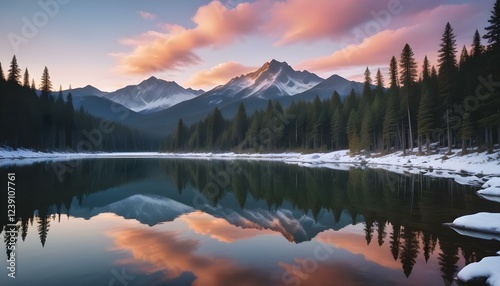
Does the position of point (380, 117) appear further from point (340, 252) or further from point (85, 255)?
point (85, 255)

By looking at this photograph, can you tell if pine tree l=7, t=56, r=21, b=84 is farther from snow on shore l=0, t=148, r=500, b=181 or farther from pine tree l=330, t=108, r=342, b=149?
pine tree l=330, t=108, r=342, b=149

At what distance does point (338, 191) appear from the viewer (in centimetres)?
2664

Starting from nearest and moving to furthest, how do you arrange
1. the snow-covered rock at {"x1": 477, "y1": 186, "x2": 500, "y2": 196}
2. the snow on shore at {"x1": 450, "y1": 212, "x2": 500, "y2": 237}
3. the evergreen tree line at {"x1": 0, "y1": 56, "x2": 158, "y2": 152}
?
the snow on shore at {"x1": 450, "y1": 212, "x2": 500, "y2": 237}, the snow-covered rock at {"x1": 477, "y1": 186, "x2": 500, "y2": 196}, the evergreen tree line at {"x1": 0, "y1": 56, "x2": 158, "y2": 152}

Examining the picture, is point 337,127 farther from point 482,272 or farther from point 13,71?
point 13,71

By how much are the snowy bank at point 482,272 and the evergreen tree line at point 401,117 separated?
33.6 m

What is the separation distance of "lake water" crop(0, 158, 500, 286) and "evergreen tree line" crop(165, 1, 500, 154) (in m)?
25.6

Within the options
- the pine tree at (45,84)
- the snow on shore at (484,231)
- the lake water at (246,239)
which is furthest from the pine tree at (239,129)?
the snow on shore at (484,231)

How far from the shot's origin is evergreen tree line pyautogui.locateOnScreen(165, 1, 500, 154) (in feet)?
145

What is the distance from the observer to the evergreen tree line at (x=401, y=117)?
44.2 meters

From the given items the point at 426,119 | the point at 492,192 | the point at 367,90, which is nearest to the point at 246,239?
the point at 492,192

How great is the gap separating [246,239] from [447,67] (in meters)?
49.1

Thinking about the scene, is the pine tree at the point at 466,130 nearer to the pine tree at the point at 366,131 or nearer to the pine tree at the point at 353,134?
the pine tree at the point at 366,131

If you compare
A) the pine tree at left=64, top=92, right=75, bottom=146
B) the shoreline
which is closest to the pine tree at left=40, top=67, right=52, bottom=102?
the pine tree at left=64, top=92, right=75, bottom=146

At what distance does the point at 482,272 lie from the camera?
8695mm
